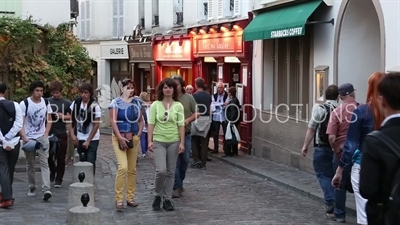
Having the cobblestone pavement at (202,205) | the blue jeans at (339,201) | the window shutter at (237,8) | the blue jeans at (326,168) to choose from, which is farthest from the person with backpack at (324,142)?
the window shutter at (237,8)

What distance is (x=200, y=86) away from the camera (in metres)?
14.7

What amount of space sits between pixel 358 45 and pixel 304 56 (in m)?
2.08

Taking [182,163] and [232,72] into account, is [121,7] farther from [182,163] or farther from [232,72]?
[182,163]

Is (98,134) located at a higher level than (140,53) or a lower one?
lower

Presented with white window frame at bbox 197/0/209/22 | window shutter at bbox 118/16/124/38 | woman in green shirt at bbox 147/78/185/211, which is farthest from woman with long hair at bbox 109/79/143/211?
window shutter at bbox 118/16/124/38

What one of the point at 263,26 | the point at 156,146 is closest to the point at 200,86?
the point at 263,26

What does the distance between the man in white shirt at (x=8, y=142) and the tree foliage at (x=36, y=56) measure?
5787 millimetres

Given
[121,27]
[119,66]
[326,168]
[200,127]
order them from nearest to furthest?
1. [326,168]
2. [200,127]
3. [121,27]
4. [119,66]

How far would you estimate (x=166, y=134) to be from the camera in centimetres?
942

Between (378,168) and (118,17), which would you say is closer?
(378,168)

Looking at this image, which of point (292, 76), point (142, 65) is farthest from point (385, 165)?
point (142, 65)

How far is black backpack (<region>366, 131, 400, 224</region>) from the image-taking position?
4.05 m

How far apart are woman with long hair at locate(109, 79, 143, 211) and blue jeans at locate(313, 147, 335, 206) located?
247 centimetres

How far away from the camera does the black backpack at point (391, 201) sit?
4051mm
